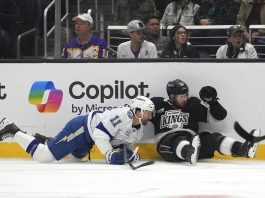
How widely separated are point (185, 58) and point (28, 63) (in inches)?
63.2

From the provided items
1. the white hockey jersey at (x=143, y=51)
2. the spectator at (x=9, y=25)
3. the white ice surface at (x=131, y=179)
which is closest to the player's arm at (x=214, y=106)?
the white ice surface at (x=131, y=179)

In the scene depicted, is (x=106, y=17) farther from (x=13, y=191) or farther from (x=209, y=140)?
(x=13, y=191)

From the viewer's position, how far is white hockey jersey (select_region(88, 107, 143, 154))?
788cm

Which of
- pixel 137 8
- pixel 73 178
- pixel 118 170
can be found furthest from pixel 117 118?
pixel 137 8

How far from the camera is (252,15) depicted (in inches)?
386

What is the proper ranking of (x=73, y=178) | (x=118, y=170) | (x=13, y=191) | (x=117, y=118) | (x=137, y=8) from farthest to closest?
(x=137, y=8) < (x=117, y=118) < (x=118, y=170) < (x=73, y=178) < (x=13, y=191)

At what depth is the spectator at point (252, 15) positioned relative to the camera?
9625mm

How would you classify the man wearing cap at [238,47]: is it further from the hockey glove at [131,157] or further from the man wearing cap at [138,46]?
the hockey glove at [131,157]

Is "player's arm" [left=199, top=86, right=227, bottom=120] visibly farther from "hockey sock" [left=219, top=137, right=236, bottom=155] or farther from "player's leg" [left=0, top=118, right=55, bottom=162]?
"player's leg" [left=0, top=118, right=55, bottom=162]

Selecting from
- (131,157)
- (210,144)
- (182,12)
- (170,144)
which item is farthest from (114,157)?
(182,12)

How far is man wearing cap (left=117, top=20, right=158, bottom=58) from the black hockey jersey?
0.69m

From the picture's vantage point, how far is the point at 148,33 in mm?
9516

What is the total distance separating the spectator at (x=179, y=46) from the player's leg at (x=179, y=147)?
3.21 ft

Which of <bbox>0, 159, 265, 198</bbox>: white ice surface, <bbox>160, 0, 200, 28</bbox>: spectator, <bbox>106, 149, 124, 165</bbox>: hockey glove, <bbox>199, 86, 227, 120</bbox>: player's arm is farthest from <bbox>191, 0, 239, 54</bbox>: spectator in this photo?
<bbox>106, 149, 124, 165</bbox>: hockey glove
